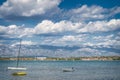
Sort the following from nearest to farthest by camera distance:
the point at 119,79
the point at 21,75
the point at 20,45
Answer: the point at 119,79, the point at 21,75, the point at 20,45

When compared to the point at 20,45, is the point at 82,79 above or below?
below

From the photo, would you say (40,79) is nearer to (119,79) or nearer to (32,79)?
(32,79)

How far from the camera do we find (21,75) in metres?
102

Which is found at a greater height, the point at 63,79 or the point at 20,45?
the point at 20,45

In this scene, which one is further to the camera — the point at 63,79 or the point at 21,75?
the point at 21,75

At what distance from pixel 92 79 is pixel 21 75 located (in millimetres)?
29734

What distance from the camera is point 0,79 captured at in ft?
280

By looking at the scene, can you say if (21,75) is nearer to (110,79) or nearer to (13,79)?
(13,79)

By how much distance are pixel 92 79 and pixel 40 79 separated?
1651cm

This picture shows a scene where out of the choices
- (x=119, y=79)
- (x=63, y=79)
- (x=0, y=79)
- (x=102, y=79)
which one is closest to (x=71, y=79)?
(x=63, y=79)

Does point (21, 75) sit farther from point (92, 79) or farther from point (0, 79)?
point (92, 79)

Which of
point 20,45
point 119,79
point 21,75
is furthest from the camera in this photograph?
point 20,45

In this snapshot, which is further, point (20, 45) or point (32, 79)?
point (20, 45)

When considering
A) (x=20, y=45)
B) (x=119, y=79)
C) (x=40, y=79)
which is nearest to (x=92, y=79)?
(x=119, y=79)
